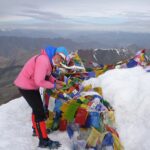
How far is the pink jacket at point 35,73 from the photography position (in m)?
7.77

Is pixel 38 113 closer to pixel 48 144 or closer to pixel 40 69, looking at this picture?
pixel 48 144

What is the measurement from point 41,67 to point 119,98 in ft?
11.8

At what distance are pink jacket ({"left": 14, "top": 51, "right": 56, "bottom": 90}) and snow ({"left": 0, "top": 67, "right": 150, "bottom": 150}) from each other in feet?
5.22

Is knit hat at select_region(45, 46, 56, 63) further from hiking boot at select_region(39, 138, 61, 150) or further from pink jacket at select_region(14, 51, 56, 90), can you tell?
hiking boot at select_region(39, 138, 61, 150)

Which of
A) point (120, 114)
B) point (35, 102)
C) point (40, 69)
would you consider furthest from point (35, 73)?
point (120, 114)

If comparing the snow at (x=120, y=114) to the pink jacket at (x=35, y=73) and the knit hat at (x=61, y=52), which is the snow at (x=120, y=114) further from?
the knit hat at (x=61, y=52)

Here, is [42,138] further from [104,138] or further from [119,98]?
[119,98]

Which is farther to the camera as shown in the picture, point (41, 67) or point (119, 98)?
point (119, 98)

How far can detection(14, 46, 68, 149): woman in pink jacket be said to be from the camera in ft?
26.0

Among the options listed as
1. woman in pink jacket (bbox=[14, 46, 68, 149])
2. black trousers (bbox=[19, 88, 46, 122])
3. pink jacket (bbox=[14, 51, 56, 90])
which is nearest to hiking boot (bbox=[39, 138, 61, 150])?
woman in pink jacket (bbox=[14, 46, 68, 149])

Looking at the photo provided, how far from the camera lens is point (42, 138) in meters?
8.37

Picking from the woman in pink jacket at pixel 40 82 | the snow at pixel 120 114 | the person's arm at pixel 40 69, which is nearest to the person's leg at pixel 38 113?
the woman in pink jacket at pixel 40 82

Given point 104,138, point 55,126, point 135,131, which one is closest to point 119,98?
point 135,131

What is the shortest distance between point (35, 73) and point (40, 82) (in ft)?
0.78
